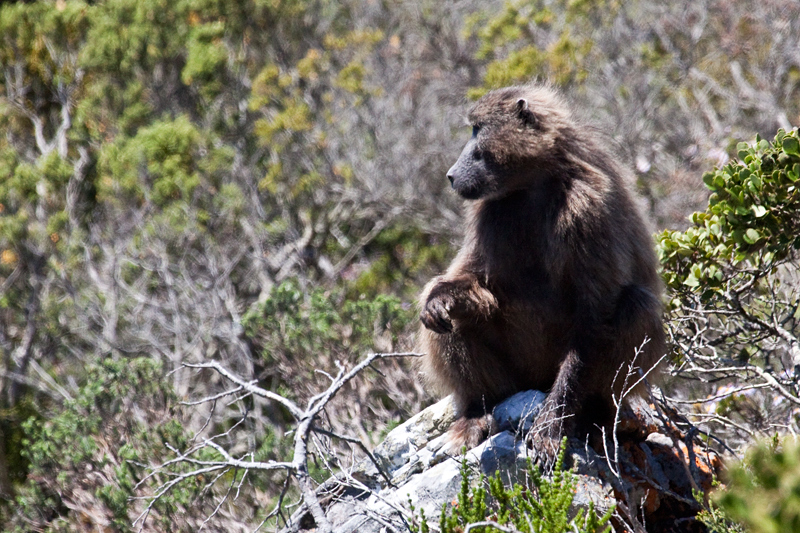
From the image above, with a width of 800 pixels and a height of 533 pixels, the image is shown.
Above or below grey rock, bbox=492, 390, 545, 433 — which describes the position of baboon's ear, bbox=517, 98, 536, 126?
above

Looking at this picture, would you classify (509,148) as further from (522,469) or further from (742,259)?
(522,469)

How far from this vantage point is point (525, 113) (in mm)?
4176

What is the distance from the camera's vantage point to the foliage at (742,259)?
12.3ft

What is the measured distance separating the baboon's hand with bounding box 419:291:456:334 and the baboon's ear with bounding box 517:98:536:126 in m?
1.11

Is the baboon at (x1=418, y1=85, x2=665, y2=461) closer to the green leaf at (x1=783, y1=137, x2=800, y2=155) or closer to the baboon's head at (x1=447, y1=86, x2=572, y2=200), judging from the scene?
the baboon's head at (x1=447, y1=86, x2=572, y2=200)

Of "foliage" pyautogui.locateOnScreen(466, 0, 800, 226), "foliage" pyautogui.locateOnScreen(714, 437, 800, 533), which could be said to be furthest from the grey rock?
"foliage" pyautogui.locateOnScreen(466, 0, 800, 226)

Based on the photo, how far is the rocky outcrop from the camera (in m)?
3.50

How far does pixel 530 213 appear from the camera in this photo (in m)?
4.06

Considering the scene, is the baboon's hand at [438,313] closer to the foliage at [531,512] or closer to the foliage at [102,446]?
the foliage at [531,512]

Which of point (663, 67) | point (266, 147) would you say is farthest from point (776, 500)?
point (663, 67)

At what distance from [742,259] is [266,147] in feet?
29.6

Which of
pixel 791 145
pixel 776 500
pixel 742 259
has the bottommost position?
pixel 742 259

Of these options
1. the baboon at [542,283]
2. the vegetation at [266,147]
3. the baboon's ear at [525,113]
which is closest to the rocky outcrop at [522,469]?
the baboon at [542,283]

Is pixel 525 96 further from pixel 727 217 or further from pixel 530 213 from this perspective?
pixel 727 217
